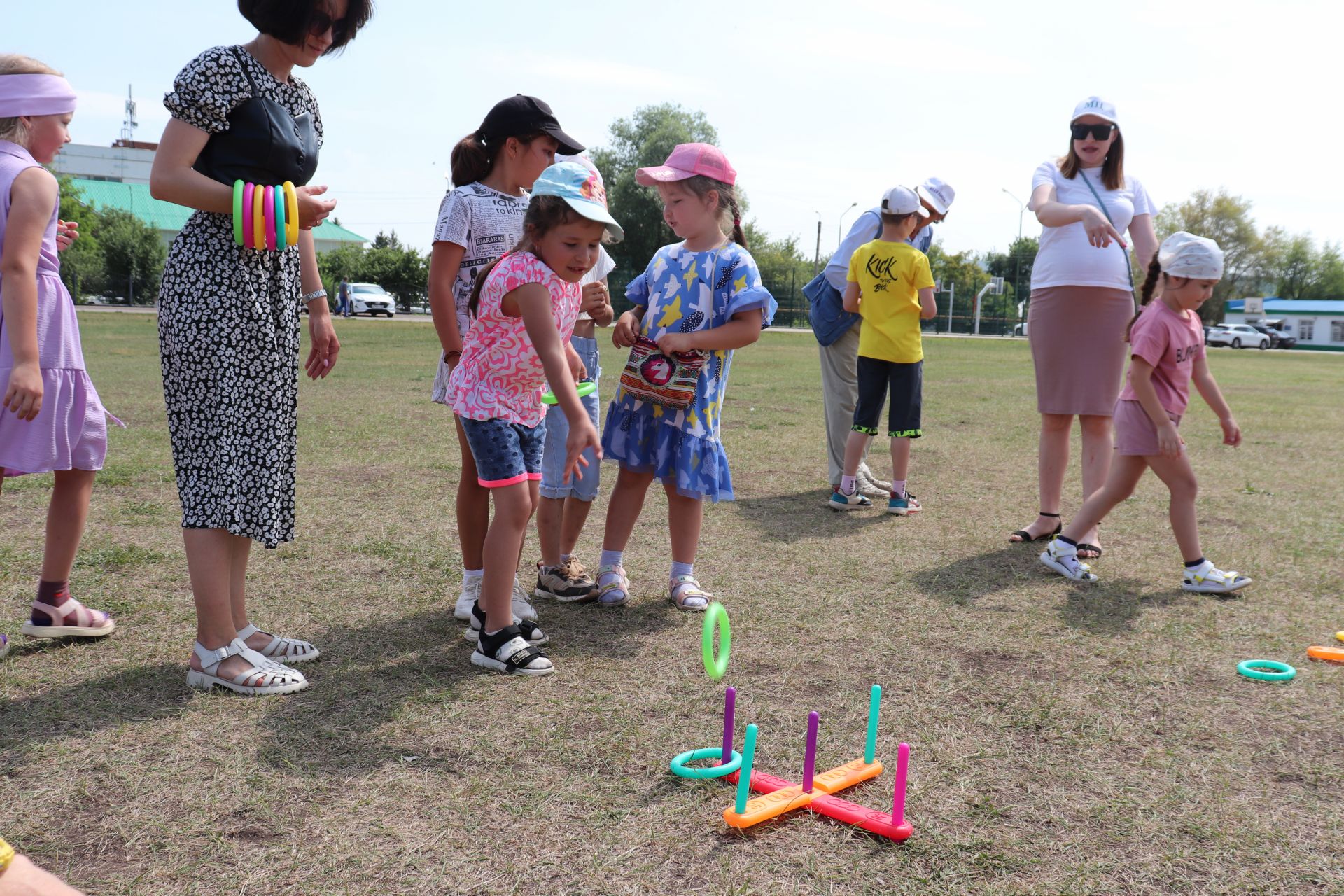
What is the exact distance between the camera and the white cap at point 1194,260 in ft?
15.1

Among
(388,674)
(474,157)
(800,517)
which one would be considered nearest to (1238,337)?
(800,517)

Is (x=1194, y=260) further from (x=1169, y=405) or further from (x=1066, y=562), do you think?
(x=1066, y=562)

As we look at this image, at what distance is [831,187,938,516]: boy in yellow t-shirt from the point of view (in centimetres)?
628

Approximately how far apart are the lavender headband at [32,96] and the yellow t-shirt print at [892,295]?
4.36 metres

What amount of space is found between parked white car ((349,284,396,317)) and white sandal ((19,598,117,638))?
4356 centimetres

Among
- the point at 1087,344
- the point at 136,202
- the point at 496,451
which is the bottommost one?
the point at 496,451

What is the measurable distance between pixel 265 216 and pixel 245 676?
1364 mm

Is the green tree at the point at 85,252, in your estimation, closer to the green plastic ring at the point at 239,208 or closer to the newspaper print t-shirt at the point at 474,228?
the newspaper print t-shirt at the point at 474,228

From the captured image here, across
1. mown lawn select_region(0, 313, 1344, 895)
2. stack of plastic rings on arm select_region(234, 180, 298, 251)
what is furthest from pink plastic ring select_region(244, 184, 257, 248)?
mown lawn select_region(0, 313, 1344, 895)

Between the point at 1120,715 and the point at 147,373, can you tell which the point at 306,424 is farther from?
the point at 1120,715

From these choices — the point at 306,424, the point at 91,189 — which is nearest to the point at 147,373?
the point at 306,424

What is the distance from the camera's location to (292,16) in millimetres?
2980

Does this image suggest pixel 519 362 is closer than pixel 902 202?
Yes

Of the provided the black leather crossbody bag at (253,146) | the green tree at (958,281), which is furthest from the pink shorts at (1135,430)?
the green tree at (958,281)
